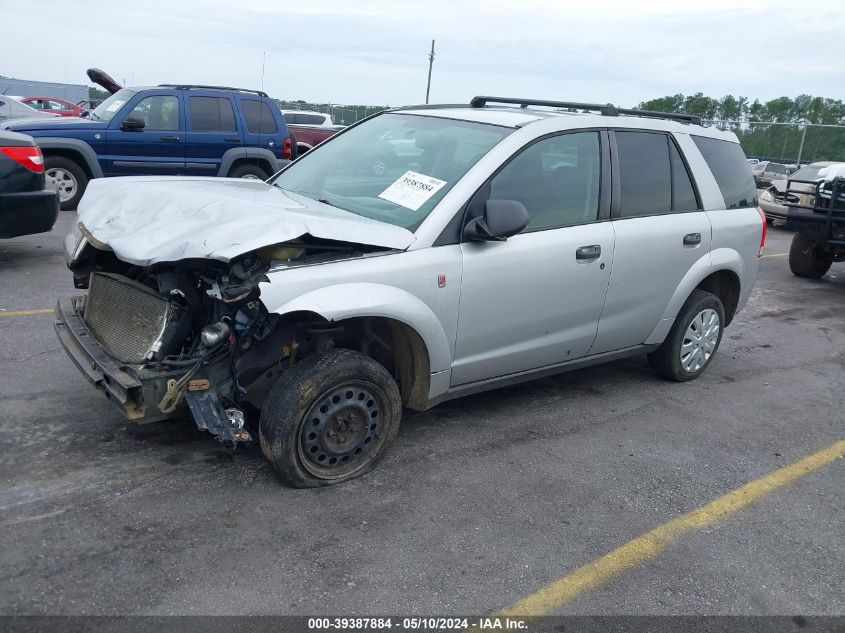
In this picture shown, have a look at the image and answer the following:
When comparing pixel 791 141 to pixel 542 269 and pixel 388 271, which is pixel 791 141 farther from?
pixel 388 271

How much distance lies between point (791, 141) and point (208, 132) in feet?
59.2

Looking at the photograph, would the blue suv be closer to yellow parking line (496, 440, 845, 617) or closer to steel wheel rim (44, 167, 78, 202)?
steel wheel rim (44, 167, 78, 202)

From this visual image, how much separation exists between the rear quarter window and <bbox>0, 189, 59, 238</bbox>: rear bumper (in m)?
5.81

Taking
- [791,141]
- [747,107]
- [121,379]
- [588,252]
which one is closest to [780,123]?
[791,141]

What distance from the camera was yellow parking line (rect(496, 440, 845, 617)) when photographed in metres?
3.04

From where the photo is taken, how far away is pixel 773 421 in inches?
203

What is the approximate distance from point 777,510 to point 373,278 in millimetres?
2361

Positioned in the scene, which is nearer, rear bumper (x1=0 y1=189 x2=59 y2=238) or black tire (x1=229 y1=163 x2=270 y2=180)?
rear bumper (x1=0 y1=189 x2=59 y2=238)

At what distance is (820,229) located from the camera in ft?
31.0

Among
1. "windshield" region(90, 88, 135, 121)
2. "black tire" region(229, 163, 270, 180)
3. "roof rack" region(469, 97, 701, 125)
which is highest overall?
"roof rack" region(469, 97, 701, 125)

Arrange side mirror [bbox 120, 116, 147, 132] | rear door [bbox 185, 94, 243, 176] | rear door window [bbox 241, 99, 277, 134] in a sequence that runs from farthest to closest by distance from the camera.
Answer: rear door window [bbox 241, 99, 277, 134], rear door [bbox 185, 94, 243, 176], side mirror [bbox 120, 116, 147, 132]

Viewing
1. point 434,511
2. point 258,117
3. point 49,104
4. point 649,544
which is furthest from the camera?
point 49,104

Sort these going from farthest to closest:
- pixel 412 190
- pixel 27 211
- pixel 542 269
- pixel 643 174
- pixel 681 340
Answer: pixel 27 211 → pixel 681 340 → pixel 643 174 → pixel 542 269 → pixel 412 190

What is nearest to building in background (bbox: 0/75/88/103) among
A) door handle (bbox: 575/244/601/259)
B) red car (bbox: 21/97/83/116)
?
red car (bbox: 21/97/83/116)
